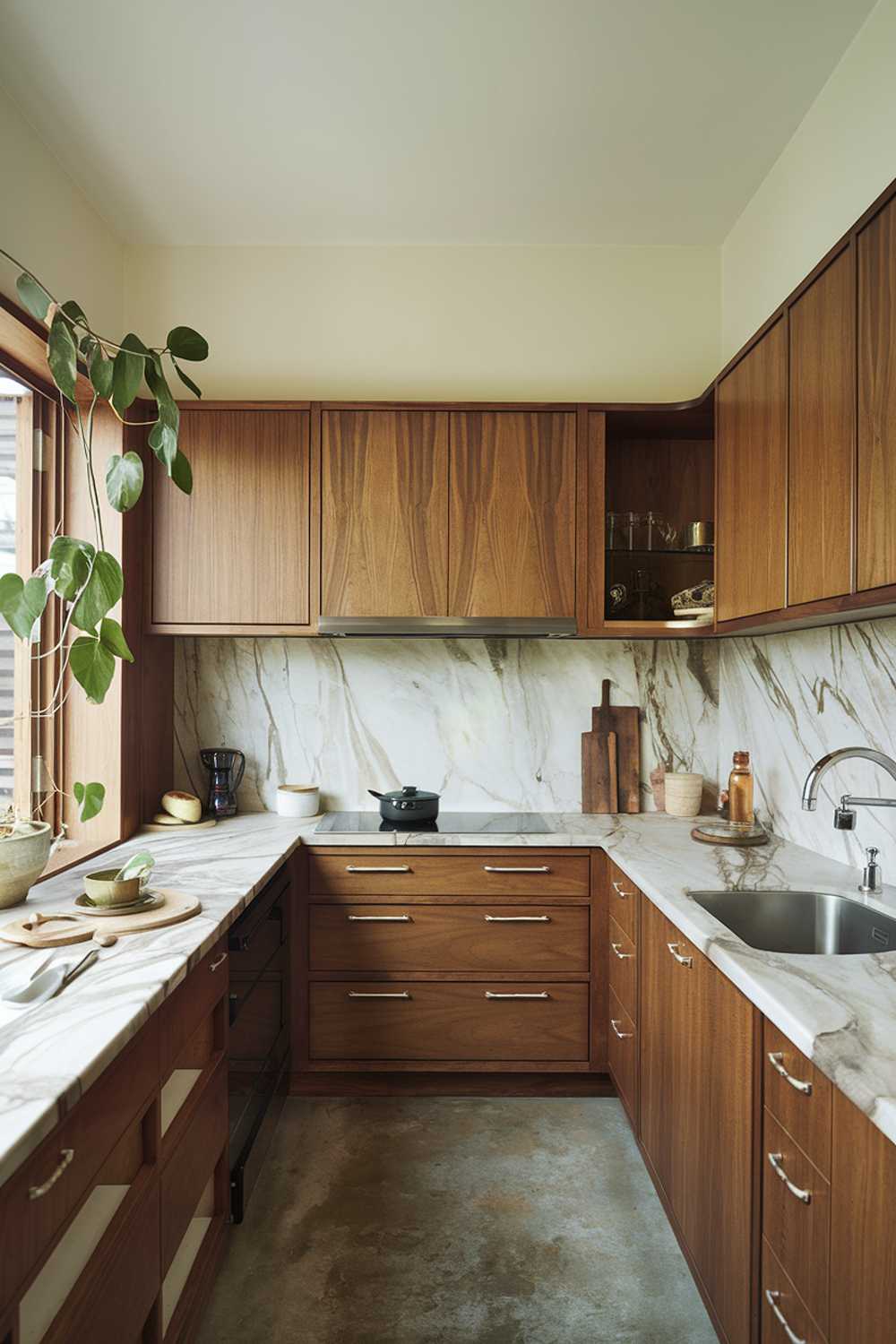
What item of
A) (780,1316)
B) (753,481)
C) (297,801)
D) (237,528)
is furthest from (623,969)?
(237,528)

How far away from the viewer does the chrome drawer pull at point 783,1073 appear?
1237 millimetres

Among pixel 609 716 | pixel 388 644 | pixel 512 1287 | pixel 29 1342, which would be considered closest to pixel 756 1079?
pixel 512 1287

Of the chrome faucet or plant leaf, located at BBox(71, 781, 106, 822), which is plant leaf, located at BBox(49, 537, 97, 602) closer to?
plant leaf, located at BBox(71, 781, 106, 822)

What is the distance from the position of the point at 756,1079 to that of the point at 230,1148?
1.34 meters

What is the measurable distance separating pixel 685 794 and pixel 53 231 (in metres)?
2.88

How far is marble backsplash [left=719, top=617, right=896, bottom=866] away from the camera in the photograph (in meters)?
2.10

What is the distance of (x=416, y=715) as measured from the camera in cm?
327

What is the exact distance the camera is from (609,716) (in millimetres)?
3254

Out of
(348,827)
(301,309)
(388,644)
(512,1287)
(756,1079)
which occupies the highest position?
(301,309)

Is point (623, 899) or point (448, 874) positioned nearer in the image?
point (623, 899)

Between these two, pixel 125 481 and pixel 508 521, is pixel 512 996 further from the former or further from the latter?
pixel 125 481

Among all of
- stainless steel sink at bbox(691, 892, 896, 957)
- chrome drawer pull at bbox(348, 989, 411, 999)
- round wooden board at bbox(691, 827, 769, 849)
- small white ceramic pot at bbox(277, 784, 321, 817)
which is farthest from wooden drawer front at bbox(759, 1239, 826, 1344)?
small white ceramic pot at bbox(277, 784, 321, 817)

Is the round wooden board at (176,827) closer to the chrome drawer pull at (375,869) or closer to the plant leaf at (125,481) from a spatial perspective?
the chrome drawer pull at (375,869)

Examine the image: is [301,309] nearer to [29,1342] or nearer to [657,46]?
[657,46]
